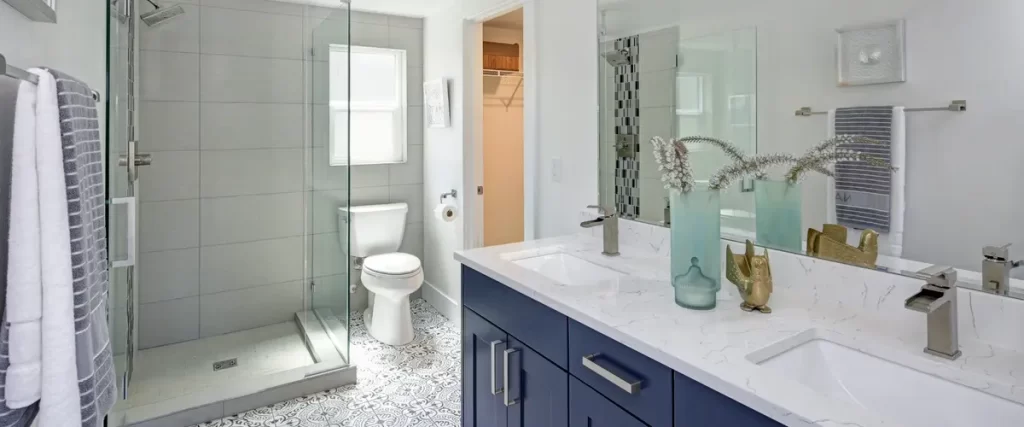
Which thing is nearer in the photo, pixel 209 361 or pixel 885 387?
pixel 885 387

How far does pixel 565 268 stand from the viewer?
1.93 m

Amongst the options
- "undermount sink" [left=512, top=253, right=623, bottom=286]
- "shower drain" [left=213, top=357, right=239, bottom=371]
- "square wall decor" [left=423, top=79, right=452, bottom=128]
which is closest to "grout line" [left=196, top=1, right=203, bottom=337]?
"shower drain" [left=213, top=357, right=239, bottom=371]

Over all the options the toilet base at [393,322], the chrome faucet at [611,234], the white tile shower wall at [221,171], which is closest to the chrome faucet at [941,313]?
the chrome faucet at [611,234]

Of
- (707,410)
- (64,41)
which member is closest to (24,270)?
(64,41)

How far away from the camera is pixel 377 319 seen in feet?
10.6

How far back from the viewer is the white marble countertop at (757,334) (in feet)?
2.86

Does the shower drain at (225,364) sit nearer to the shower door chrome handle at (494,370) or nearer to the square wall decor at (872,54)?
the shower door chrome handle at (494,370)

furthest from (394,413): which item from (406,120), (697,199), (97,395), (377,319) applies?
(406,120)

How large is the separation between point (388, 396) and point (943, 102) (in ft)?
7.63

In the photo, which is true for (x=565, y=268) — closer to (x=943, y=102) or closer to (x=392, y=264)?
(x=943, y=102)

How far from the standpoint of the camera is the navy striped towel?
126cm

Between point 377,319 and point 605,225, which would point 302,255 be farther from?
point 605,225

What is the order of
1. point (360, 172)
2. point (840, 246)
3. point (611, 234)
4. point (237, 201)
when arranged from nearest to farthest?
point (840, 246)
point (611, 234)
point (237, 201)
point (360, 172)

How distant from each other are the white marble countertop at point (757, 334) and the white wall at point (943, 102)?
19cm
